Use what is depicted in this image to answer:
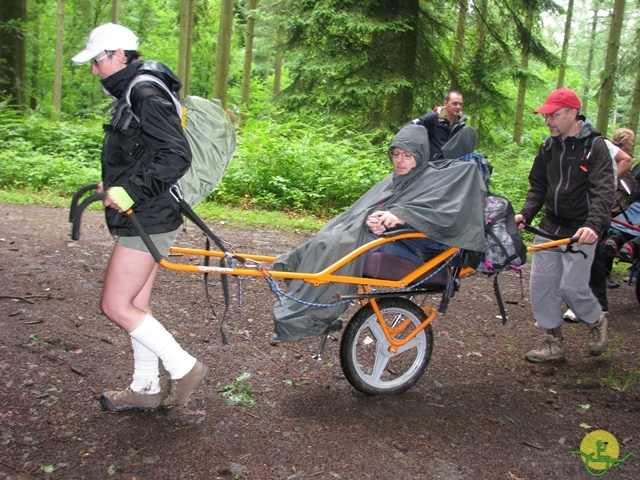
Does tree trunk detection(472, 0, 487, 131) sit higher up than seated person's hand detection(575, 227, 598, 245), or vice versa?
tree trunk detection(472, 0, 487, 131)

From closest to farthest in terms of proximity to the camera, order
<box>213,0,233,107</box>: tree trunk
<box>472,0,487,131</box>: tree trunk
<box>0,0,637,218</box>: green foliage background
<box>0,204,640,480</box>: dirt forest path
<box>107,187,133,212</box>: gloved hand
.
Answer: <box>107,187,133,212</box>: gloved hand, <box>0,204,640,480</box>: dirt forest path, <box>0,0,637,218</box>: green foliage background, <box>472,0,487,131</box>: tree trunk, <box>213,0,233,107</box>: tree trunk

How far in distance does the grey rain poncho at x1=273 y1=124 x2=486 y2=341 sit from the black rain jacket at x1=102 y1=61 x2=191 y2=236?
96 centimetres

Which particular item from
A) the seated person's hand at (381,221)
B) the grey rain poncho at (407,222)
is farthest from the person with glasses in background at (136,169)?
the seated person's hand at (381,221)

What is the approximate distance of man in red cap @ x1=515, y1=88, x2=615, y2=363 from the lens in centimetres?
455

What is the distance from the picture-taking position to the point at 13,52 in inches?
613

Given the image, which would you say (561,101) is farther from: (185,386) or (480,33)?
(480,33)

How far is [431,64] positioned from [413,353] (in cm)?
990

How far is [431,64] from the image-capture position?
44.0 feet

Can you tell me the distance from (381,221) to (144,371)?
178 cm

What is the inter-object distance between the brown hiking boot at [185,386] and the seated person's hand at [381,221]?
141 centimetres

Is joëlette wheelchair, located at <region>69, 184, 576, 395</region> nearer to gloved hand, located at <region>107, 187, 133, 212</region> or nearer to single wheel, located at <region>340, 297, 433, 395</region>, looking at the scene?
single wheel, located at <region>340, 297, 433, 395</region>

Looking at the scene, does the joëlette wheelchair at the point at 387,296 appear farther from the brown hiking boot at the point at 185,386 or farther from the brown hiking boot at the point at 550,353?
the brown hiking boot at the point at 550,353

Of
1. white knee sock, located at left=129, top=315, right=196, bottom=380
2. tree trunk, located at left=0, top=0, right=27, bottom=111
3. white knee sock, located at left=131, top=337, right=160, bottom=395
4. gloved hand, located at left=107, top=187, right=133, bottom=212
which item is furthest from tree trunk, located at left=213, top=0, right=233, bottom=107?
gloved hand, located at left=107, top=187, right=133, bottom=212

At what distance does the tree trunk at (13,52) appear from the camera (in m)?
15.1
